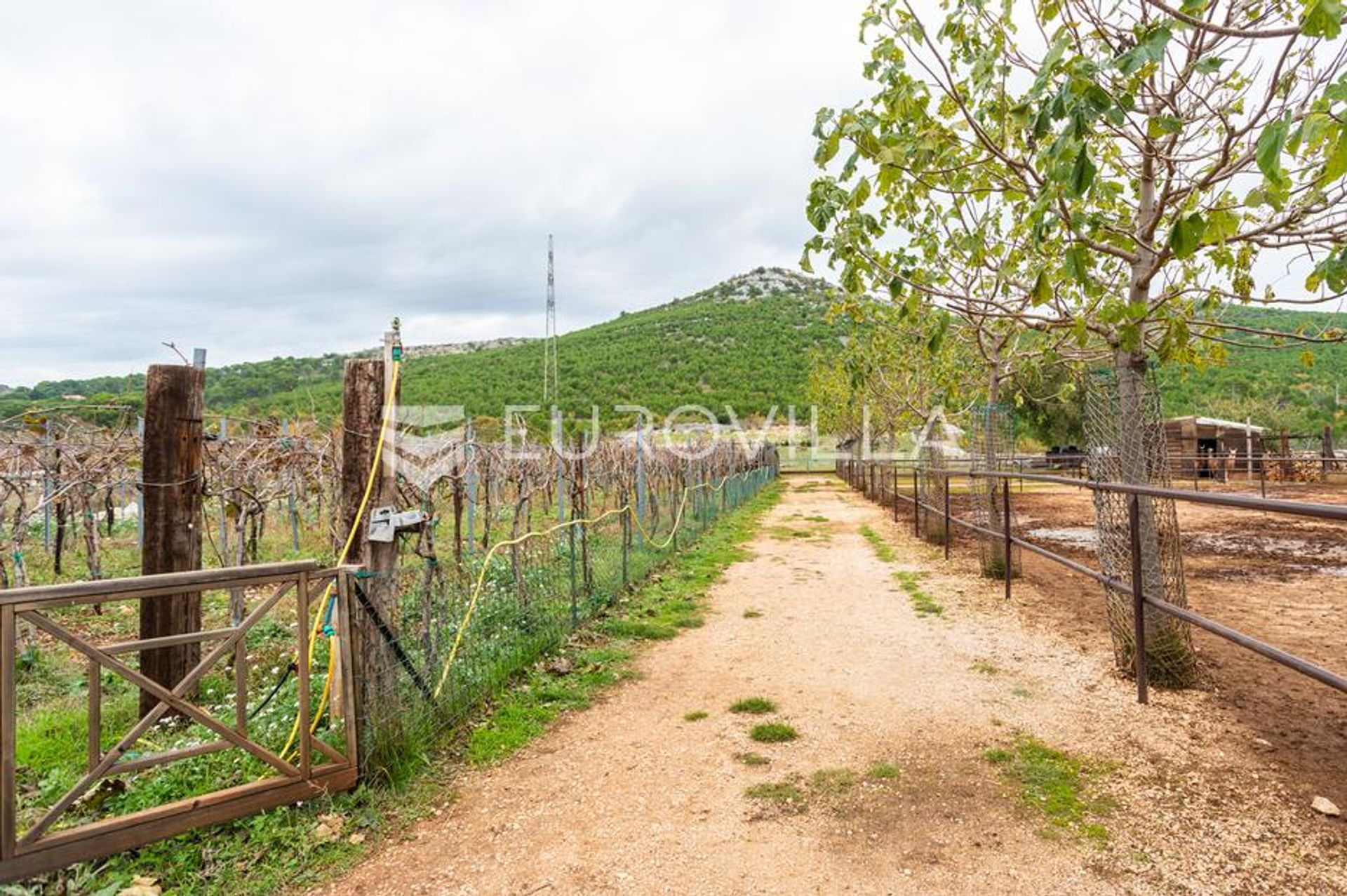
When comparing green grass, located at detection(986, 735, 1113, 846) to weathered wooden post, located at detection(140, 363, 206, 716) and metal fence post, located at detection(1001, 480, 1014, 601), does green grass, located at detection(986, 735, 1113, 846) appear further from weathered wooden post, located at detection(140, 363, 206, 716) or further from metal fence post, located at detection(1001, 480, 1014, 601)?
weathered wooden post, located at detection(140, 363, 206, 716)

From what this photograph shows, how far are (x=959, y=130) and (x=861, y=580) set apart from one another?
4.92 meters

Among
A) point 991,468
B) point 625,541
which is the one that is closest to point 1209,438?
point 991,468

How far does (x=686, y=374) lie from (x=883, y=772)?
52.2 meters

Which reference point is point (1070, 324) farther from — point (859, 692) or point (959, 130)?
point (859, 692)

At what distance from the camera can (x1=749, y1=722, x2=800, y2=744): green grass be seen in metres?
3.51

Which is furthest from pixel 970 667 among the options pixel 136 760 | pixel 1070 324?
pixel 136 760

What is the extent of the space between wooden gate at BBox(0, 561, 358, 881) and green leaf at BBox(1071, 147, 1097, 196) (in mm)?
3207

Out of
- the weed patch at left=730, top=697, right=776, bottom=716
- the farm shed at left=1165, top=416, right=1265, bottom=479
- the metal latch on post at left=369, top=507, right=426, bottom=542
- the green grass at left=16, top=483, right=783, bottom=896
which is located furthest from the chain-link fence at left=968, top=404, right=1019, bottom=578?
the farm shed at left=1165, top=416, right=1265, bottom=479

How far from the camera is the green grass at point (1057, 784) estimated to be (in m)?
2.59

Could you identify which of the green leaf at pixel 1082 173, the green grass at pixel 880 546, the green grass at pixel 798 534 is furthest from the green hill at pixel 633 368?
the green leaf at pixel 1082 173

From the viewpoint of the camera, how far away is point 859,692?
13.8 ft

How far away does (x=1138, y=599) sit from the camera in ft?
12.4

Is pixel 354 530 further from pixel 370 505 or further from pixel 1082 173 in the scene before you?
pixel 1082 173

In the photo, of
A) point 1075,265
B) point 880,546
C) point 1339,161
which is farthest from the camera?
point 880,546
